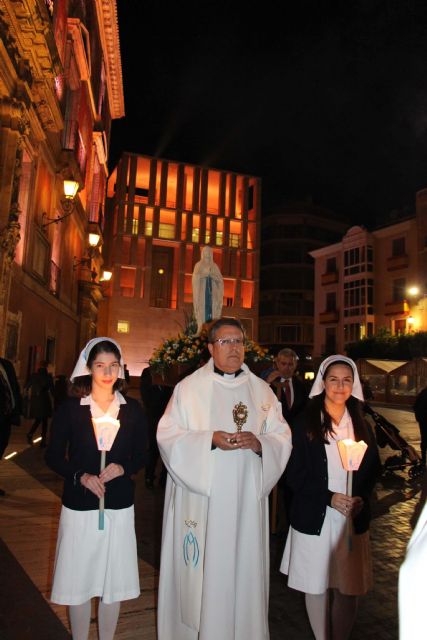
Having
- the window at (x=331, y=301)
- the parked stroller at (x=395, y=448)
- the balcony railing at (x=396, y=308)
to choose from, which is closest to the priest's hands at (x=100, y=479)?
the parked stroller at (x=395, y=448)

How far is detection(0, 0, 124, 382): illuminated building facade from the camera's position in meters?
12.0

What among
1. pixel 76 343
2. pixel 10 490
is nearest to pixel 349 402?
pixel 10 490

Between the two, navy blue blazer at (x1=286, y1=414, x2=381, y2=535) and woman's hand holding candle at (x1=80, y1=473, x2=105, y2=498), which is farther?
navy blue blazer at (x1=286, y1=414, x2=381, y2=535)

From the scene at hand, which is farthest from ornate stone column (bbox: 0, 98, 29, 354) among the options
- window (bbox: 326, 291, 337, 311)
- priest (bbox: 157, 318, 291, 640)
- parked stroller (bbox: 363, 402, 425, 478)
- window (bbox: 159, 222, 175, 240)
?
window (bbox: 326, 291, 337, 311)

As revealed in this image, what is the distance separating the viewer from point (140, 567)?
4723mm

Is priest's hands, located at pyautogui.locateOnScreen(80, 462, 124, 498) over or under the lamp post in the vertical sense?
under

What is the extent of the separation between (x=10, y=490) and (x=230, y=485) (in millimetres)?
5377

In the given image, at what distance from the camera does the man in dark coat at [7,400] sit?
6762 mm

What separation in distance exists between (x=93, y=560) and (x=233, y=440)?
3.76ft

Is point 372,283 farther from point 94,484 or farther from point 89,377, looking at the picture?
point 94,484

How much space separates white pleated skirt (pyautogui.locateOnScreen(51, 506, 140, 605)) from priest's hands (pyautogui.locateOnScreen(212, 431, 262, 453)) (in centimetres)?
81

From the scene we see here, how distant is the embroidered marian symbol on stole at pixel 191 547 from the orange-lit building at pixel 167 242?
133ft

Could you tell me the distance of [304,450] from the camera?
3.32m

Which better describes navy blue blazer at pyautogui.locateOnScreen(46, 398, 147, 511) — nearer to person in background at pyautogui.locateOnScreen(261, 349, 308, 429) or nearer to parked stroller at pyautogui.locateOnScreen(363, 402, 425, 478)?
person in background at pyautogui.locateOnScreen(261, 349, 308, 429)
